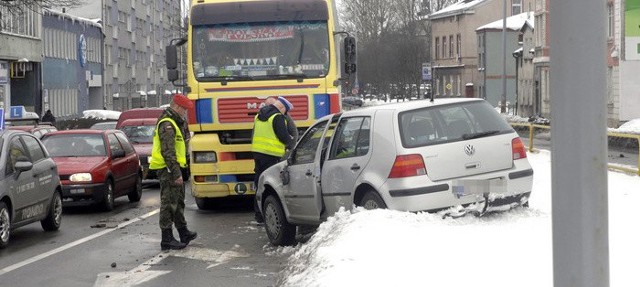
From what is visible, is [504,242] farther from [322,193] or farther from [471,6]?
[471,6]

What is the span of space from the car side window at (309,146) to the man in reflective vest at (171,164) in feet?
4.39

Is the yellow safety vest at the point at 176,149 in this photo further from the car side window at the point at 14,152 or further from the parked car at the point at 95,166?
the parked car at the point at 95,166

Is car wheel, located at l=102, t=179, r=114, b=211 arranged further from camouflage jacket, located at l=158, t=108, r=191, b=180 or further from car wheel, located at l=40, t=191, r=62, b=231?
camouflage jacket, located at l=158, t=108, r=191, b=180

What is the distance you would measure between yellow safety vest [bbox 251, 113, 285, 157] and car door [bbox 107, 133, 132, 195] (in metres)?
5.47

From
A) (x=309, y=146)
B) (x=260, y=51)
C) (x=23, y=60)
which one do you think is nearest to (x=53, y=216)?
(x=260, y=51)

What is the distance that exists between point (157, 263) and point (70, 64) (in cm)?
6082

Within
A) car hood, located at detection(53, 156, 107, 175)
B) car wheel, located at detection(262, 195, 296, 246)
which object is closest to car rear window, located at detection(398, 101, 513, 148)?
car wheel, located at detection(262, 195, 296, 246)

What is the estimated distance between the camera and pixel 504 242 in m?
9.55

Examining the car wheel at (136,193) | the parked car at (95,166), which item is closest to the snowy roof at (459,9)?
the parked car at (95,166)

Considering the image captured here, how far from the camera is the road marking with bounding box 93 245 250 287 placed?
10.7m


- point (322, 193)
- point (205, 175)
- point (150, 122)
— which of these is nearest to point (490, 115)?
point (322, 193)

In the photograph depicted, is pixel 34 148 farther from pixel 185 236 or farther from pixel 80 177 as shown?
pixel 80 177

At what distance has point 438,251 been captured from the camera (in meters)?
9.25

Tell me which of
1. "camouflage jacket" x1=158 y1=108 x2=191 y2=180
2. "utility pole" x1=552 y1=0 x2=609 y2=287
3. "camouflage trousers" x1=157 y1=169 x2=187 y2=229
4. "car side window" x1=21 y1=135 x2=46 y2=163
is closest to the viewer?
"utility pole" x1=552 y1=0 x2=609 y2=287
